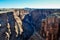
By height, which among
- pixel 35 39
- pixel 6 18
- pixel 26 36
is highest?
pixel 6 18

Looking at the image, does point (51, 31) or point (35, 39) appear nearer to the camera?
point (51, 31)

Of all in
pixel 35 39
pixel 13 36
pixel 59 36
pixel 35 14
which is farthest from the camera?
pixel 35 14

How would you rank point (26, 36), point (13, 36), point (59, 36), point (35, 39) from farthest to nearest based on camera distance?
point (26, 36) → point (13, 36) → point (35, 39) → point (59, 36)

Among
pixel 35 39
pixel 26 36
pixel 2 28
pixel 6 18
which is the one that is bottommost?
pixel 26 36

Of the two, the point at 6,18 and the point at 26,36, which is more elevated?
the point at 6,18

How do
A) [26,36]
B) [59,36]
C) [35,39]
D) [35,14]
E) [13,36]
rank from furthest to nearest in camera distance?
1. [35,14]
2. [26,36]
3. [13,36]
4. [35,39]
5. [59,36]

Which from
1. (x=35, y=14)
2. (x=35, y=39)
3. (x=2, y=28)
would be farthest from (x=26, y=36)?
(x=35, y=14)

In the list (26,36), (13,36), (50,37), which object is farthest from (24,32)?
(50,37)

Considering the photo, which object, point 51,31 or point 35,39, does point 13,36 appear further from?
point 51,31

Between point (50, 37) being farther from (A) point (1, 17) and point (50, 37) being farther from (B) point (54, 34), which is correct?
(A) point (1, 17)
